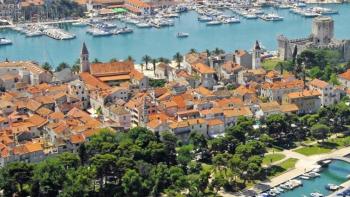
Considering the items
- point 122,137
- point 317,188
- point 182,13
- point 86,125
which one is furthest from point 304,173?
point 182,13

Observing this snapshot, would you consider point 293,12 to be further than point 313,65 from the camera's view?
Yes

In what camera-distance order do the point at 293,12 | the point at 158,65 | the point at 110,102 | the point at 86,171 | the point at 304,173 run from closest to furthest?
1. the point at 86,171
2. the point at 304,173
3. the point at 110,102
4. the point at 158,65
5. the point at 293,12

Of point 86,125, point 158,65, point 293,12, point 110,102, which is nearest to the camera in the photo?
point 86,125

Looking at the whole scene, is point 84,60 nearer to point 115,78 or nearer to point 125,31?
point 115,78

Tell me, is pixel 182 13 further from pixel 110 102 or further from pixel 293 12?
pixel 110 102

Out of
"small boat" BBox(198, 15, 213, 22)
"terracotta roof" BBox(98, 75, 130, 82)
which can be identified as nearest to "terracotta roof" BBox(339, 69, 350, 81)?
"terracotta roof" BBox(98, 75, 130, 82)

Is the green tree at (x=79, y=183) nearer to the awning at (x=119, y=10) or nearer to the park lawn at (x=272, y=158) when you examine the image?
the park lawn at (x=272, y=158)

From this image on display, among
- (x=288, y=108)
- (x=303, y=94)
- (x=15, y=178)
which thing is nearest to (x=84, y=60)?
(x=288, y=108)
